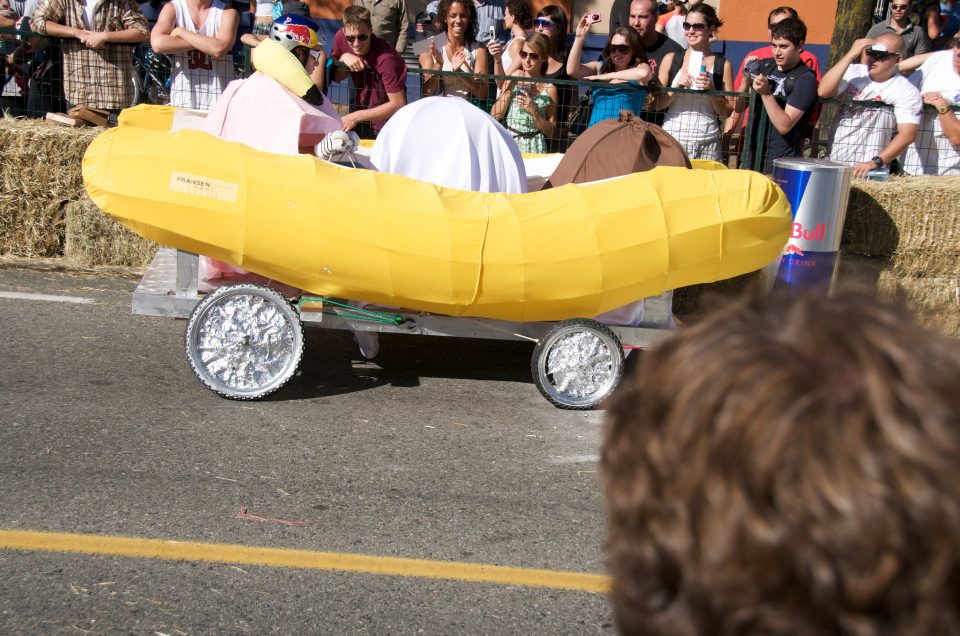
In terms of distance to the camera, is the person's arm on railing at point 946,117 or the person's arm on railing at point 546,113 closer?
the person's arm on railing at point 946,117

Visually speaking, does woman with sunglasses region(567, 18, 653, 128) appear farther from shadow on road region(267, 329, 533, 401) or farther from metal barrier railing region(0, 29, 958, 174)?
shadow on road region(267, 329, 533, 401)

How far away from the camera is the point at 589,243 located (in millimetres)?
5418

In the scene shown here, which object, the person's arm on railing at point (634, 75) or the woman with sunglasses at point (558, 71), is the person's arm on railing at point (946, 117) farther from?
the woman with sunglasses at point (558, 71)

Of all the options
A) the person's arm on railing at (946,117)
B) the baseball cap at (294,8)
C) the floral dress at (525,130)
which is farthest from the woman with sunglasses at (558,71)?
the person's arm on railing at (946,117)

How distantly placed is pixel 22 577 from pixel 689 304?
5347 millimetres

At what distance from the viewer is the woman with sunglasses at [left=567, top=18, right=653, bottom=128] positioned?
8359mm

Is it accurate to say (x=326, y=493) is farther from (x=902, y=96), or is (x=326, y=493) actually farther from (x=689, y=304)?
(x=902, y=96)

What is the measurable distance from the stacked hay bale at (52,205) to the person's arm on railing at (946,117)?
6.26 m

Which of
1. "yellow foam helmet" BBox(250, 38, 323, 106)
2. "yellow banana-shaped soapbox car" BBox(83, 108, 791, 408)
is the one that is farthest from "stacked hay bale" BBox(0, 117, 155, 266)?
"yellow banana-shaped soapbox car" BBox(83, 108, 791, 408)

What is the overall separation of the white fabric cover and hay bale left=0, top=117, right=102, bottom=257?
3052mm

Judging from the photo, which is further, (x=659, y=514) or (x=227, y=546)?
(x=227, y=546)

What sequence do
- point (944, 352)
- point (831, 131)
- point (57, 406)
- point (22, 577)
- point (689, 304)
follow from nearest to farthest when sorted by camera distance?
point (944, 352)
point (22, 577)
point (57, 406)
point (689, 304)
point (831, 131)

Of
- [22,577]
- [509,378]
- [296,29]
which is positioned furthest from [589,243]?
[22,577]

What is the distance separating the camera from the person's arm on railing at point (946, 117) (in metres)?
8.18
